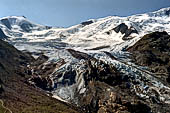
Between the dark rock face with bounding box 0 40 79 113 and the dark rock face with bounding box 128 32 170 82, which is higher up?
the dark rock face with bounding box 128 32 170 82

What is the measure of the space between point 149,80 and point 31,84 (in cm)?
6127

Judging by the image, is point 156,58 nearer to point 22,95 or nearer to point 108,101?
point 108,101

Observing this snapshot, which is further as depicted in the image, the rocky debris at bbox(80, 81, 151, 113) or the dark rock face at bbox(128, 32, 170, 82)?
the dark rock face at bbox(128, 32, 170, 82)

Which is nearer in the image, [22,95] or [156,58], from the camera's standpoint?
[22,95]

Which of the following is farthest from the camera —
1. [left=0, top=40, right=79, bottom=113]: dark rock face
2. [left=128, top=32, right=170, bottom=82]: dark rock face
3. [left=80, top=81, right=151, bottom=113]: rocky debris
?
[left=128, top=32, right=170, bottom=82]: dark rock face

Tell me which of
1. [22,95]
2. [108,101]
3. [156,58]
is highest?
[156,58]

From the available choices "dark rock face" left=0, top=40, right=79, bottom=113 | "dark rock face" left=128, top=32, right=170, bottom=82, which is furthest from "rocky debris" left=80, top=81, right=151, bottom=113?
"dark rock face" left=128, top=32, right=170, bottom=82

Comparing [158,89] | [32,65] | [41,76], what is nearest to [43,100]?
[41,76]

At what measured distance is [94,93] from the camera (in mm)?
122750

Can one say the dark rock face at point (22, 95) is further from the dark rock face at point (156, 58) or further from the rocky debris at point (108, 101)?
the dark rock face at point (156, 58)

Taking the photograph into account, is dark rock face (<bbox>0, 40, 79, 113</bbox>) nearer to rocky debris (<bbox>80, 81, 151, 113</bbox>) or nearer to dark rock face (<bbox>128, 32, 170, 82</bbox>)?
rocky debris (<bbox>80, 81, 151, 113</bbox>)

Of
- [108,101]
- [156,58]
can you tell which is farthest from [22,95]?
[156,58]

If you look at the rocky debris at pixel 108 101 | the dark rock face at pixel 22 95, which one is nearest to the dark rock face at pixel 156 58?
the rocky debris at pixel 108 101

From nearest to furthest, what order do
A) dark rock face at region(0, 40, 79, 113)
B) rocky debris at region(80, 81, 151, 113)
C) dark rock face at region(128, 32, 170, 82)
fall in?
dark rock face at region(0, 40, 79, 113)
rocky debris at region(80, 81, 151, 113)
dark rock face at region(128, 32, 170, 82)
